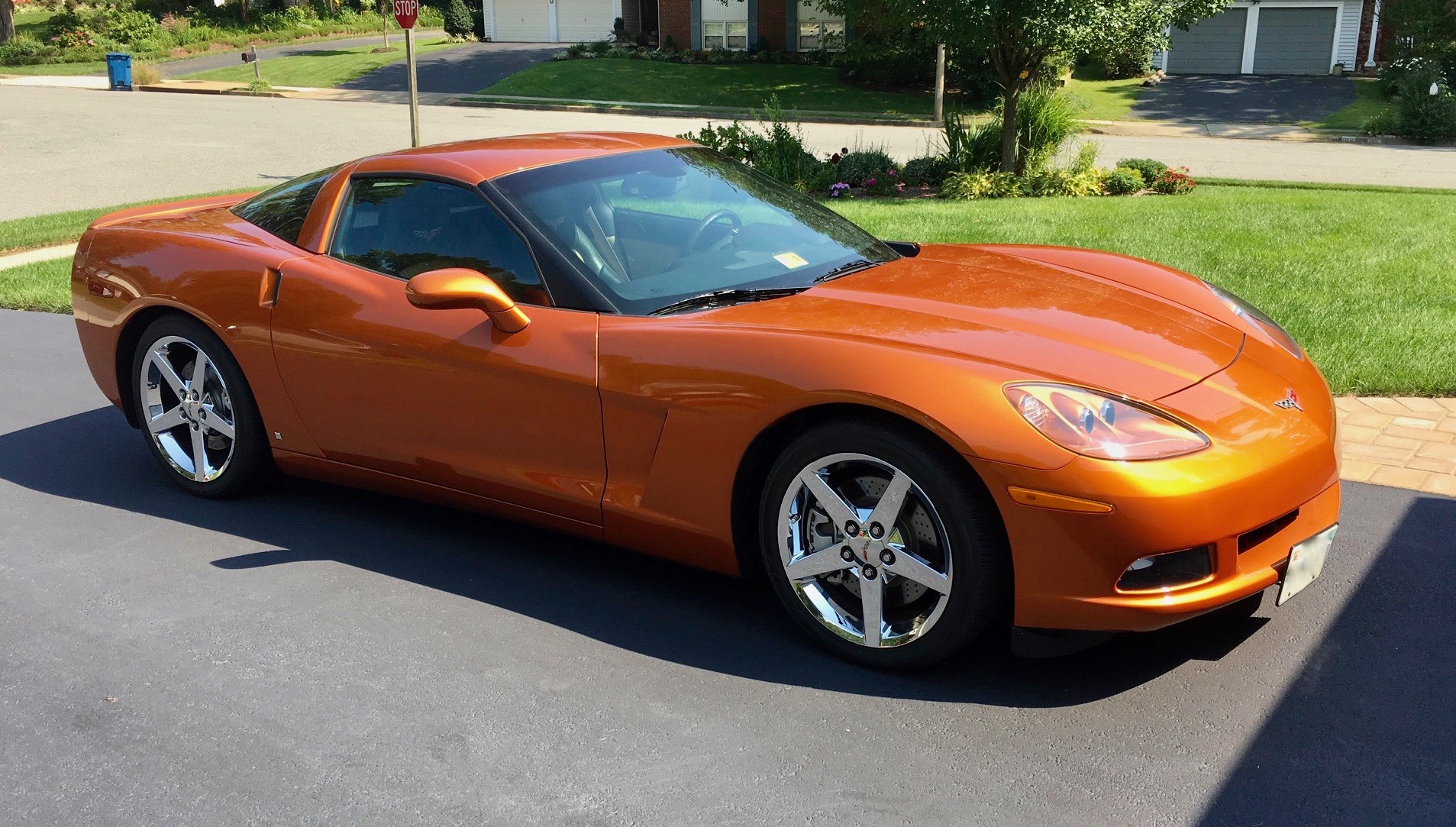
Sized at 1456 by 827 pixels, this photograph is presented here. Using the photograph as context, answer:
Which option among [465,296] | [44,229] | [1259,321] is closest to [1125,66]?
[44,229]

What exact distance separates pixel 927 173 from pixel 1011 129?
3.35 ft

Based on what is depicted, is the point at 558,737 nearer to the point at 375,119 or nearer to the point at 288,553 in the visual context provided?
the point at 288,553

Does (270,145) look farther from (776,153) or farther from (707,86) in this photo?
(707,86)

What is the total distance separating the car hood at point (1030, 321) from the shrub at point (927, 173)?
9.75 meters

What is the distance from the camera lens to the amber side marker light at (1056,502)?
281cm

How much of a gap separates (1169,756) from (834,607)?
92 cm

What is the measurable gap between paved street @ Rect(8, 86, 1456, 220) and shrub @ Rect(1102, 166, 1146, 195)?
8.32 ft

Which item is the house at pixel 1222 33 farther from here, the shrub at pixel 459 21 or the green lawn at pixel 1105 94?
the shrub at pixel 459 21

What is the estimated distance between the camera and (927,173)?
13.5 m

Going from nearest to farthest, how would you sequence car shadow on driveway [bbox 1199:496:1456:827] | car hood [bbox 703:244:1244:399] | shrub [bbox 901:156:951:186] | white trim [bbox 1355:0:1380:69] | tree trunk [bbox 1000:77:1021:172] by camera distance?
car shadow on driveway [bbox 1199:496:1456:827]
car hood [bbox 703:244:1244:399]
tree trunk [bbox 1000:77:1021:172]
shrub [bbox 901:156:951:186]
white trim [bbox 1355:0:1380:69]

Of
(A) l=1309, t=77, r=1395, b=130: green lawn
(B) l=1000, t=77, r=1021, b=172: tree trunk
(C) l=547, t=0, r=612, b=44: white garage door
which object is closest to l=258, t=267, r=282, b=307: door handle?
(B) l=1000, t=77, r=1021, b=172: tree trunk

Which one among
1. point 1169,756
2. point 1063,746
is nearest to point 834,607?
point 1063,746

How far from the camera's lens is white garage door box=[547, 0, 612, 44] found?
47.1 metres

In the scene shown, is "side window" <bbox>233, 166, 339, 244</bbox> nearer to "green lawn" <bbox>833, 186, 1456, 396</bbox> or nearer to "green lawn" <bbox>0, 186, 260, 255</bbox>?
"green lawn" <bbox>833, 186, 1456, 396</bbox>
